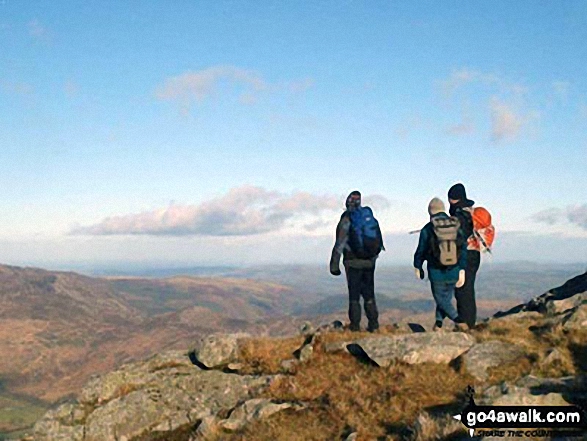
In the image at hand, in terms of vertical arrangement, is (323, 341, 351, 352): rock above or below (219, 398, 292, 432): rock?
above

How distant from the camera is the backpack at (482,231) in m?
17.1

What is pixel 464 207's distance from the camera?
17125mm

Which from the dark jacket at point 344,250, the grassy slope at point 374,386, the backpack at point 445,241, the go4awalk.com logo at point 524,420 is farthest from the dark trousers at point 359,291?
the go4awalk.com logo at point 524,420

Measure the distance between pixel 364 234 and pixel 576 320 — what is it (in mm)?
6650

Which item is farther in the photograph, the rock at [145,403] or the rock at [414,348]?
the rock at [414,348]

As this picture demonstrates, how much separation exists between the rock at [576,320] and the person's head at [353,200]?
23.3 ft

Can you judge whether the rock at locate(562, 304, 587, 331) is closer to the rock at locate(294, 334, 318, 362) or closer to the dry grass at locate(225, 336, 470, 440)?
the dry grass at locate(225, 336, 470, 440)

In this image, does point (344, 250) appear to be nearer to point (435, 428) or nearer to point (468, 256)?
point (468, 256)

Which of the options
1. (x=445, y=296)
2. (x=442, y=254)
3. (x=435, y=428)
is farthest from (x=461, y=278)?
(x=435, y=428)

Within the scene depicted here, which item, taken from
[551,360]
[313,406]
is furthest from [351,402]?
[551,360]

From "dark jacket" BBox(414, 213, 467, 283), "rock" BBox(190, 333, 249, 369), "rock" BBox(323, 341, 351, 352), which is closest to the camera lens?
"rock" BBox(323, 341, 351, 352)

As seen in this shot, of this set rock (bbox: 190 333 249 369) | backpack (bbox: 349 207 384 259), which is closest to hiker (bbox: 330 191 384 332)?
backpack (bbox: 349 207 384 259)

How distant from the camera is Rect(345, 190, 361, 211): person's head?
17203 mm

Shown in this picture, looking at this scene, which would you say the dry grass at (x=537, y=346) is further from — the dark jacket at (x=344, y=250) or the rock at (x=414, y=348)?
the dark jacket at (x=344, y=250)
